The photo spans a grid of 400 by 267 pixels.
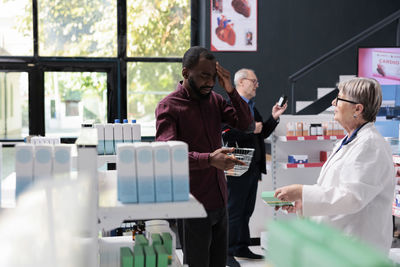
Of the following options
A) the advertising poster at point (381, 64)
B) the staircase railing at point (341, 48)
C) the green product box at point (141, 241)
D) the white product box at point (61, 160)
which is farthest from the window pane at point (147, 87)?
the white product box at point (61, 160)

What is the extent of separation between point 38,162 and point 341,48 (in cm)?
638

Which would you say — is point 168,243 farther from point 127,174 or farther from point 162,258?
point 127,174

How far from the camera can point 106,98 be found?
23.6 feet

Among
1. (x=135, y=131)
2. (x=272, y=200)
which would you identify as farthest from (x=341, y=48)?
(x=272, y=200)

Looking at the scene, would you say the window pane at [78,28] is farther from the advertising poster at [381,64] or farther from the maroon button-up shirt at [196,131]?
the maroon button-up shirt at [196,131]

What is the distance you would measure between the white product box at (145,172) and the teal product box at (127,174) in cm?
2

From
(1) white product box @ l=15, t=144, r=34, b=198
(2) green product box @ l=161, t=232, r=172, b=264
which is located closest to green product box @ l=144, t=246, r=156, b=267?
(2) green product box @ l=161, t=232, r=172, b=264

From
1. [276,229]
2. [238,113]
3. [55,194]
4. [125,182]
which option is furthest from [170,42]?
[276,229]

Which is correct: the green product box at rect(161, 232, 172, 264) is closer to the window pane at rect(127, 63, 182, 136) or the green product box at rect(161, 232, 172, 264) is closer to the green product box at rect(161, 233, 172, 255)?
the green product box at rect(161, 233, 172, 255)

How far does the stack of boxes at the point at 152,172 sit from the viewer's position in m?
1.85

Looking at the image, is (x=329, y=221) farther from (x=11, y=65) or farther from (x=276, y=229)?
(x=11, y=65)

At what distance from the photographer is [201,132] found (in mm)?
2742

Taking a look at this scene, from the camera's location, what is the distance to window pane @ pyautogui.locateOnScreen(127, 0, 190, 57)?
7.09 metres

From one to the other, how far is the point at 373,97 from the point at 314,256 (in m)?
1.85
